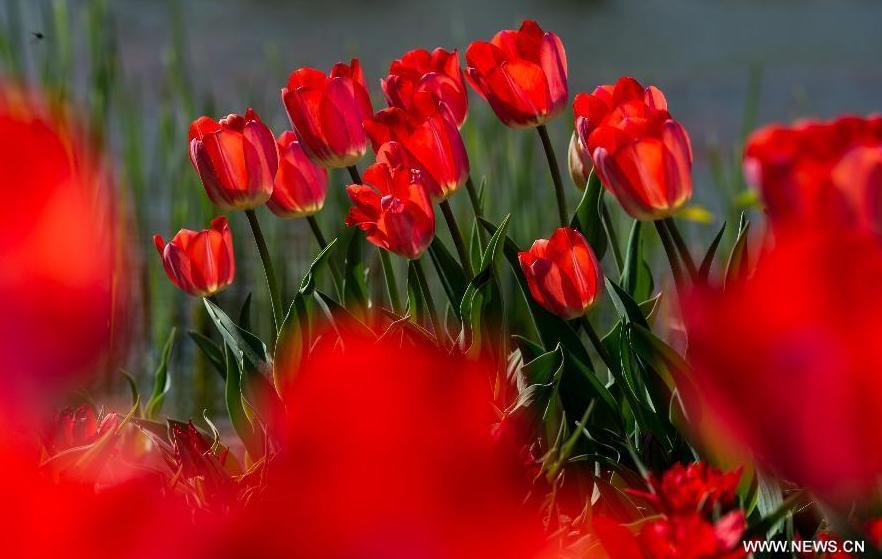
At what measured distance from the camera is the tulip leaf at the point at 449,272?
24.6 inches

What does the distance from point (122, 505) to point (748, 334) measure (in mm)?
65

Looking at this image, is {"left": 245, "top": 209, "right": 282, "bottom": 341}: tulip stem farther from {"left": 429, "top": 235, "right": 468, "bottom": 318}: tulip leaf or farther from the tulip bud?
the tulip bud

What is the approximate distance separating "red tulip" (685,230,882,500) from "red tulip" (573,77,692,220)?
1.04 ft

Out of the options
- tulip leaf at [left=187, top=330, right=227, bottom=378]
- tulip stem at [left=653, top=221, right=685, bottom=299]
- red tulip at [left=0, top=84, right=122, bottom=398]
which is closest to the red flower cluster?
tulip stem at [left=653, top=221, right=685, bottom=299]

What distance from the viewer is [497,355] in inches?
22.6

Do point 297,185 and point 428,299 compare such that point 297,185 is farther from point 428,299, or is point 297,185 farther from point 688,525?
point 688,525

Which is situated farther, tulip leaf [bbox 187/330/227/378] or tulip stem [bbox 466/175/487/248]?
tulip leaf [bbox 187/330/227/378]

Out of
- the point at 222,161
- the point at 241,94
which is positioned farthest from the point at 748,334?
the point at 241,94

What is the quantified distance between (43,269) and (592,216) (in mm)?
576

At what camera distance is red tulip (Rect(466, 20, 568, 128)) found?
0.55 m

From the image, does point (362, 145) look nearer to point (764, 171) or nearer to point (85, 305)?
point (764, 171)

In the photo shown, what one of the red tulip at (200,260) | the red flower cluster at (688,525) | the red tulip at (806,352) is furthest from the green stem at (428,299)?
the red tulip at (806,352)

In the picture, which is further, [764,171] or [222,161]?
[222,161]

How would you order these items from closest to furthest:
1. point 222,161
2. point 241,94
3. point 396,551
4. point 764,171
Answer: point 396,551 → point 764,171 → point 222,161 → point 241,94
